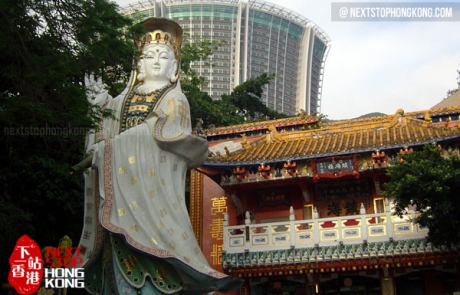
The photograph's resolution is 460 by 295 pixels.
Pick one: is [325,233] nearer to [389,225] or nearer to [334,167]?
[389,225]

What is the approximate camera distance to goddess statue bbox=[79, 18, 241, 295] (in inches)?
323

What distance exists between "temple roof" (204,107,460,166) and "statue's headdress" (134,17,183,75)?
3235 mm

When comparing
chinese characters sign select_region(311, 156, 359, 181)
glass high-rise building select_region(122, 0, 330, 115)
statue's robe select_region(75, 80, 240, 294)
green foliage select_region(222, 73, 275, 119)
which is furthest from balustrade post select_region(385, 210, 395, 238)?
glass high-rise building select_region(122, 0, 330, 115)

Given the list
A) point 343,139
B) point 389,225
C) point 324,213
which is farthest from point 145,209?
point 343,139

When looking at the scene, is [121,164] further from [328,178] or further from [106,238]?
[328,178]

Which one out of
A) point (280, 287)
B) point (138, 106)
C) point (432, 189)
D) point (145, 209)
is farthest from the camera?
point (280, 287)

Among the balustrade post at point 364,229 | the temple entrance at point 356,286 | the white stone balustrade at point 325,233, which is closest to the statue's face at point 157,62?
the white stone balustrade at point 325,233

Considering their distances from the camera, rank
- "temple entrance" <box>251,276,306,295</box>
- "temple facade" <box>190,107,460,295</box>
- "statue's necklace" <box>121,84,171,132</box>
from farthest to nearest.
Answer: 1. "temple entrance" <box>251,276,306,295</box>
2. "temple facade" <box>190,107,460,295</box>
3. "statue's necklace" <box>121,84,171,132</box>

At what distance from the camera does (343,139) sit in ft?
42.9

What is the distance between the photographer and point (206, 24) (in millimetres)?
50906

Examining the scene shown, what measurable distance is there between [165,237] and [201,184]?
5862 millimetres

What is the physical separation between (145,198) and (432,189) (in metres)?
4.63

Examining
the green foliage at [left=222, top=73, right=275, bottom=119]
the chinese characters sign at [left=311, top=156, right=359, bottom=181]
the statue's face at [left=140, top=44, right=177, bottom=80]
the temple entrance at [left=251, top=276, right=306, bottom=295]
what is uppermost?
the green foliage at [left=222, top=73, right=275, bottom=119]

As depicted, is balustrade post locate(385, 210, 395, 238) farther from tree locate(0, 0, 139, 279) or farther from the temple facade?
tree locate(0, 0, 139, 279)
